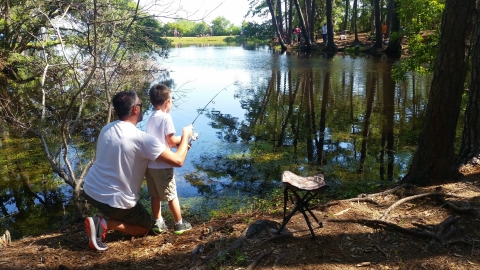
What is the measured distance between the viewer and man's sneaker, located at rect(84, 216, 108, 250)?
11.4 ft

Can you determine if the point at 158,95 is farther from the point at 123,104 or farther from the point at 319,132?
the point at 319,132

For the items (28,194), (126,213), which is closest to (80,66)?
(28,194)

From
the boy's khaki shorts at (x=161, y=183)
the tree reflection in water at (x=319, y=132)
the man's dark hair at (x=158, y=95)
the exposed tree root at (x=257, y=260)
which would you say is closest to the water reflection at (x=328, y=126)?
the tree reflection in water at (x=319, y=132)

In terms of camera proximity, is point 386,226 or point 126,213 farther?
point 126,213

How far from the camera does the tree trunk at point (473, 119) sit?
5066mm

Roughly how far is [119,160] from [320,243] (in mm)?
1716

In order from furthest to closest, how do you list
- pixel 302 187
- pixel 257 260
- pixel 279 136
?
pixel 279 136, pixel 302 187, pixel 257 260

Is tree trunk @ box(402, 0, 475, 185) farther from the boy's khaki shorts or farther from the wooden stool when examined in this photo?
the boy's khaki shorts

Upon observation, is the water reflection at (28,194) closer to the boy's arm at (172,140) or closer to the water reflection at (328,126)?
the water reflection at (328,126)

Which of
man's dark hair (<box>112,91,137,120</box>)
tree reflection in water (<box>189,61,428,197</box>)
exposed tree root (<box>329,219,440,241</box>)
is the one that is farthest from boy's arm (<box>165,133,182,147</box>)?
tree reflection in water (<box>189,61,428,197</box>)

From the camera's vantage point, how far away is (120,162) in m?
3.44

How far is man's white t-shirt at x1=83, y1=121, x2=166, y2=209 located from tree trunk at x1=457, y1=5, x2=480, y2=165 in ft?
12.3

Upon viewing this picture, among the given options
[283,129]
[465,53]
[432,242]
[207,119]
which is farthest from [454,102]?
[207,119]

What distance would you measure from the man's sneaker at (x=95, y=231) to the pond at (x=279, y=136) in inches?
71.7
